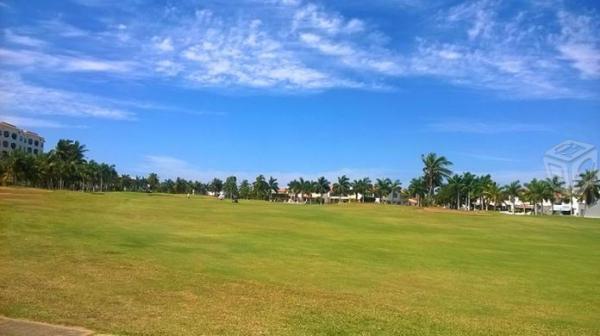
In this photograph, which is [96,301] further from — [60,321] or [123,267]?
[123,267]

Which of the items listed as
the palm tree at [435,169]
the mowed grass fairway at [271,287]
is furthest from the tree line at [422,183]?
the mowed grass fairway at [271,287]

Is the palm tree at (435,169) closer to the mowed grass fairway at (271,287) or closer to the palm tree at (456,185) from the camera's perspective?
the palm tree at (456,185)

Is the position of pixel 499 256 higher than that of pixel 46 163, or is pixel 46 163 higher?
pixel 46 163

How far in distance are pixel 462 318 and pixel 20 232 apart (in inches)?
654

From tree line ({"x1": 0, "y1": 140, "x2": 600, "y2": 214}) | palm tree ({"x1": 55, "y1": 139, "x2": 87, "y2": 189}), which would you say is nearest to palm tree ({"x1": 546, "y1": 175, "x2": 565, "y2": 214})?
tree line ({"x1": 0, "y1": 140, "x2": 600, "y2": 214})

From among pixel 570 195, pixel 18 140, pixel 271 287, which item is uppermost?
pixel 18 140

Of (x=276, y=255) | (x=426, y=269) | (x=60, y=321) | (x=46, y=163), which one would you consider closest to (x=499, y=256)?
(x=426, y=269)

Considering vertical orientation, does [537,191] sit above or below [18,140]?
below

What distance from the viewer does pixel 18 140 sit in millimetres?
154750

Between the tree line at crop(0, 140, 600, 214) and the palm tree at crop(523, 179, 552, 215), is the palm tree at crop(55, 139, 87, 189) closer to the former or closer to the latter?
the tree line at crop(0, 140, 600, 214)

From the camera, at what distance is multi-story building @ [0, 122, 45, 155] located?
14120cm

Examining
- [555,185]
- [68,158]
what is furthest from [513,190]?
[68,158]

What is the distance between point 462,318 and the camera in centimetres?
1136

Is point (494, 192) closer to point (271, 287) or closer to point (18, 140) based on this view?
point (18, 140)
